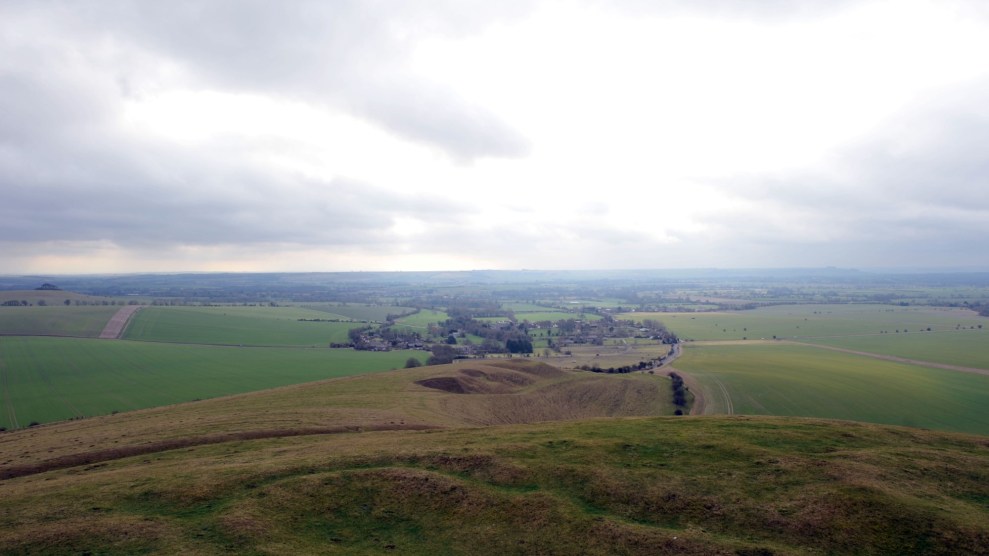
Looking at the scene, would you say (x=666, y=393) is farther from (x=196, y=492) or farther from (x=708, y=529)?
(x=196, y=492)

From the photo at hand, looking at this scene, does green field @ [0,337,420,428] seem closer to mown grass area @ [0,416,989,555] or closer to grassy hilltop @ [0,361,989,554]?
grassy hilltop @ [0,361,989,554]

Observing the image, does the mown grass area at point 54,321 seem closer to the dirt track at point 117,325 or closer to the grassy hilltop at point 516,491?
the dirt track at point 117,325

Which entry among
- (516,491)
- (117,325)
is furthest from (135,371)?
(516,491)

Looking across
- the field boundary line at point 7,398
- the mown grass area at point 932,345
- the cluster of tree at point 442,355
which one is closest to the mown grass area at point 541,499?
the field boundary line at point 7,398

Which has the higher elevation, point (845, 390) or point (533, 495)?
point (533, 495)

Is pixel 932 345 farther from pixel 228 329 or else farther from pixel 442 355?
pixel 228 329
